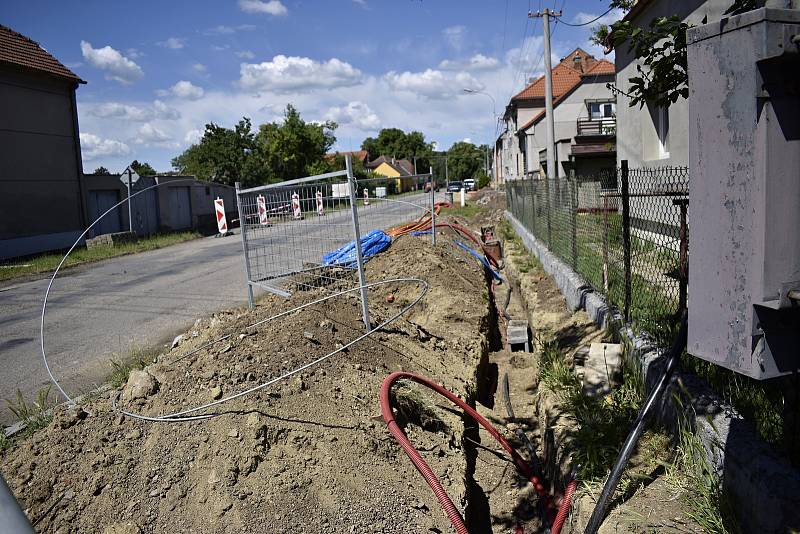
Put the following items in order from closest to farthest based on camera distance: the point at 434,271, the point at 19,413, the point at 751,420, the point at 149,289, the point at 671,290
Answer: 1. the point at 751,420
2. the point at 19,413
3. the point at 671,290
4. the point at 434,271
5. the point at 149,289

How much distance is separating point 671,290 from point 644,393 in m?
2.00

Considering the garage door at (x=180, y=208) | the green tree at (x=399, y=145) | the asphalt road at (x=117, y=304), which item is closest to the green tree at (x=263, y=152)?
the garage door at (x=180, y=208)

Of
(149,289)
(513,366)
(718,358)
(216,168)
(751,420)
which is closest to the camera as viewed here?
(718,358)

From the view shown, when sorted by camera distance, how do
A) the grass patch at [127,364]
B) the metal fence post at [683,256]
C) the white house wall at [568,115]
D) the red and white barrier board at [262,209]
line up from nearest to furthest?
the metal fence post at [683,256] → the grass patch at [127,364] → the red and white barrier board at [262,209] → the white house wall at [568,115]

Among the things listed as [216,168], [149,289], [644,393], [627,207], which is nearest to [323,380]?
[644,393]

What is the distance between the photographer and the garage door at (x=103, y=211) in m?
24.8

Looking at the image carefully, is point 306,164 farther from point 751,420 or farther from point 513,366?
point 751,420

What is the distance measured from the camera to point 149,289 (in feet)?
38.7

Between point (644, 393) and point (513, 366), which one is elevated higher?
point (644, 393)

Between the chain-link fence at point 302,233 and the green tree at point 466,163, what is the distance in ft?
379

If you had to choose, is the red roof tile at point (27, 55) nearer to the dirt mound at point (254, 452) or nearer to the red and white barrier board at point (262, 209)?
the red and white barrier board at point (262, 209)

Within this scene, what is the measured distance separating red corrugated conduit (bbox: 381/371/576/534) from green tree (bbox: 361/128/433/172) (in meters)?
118

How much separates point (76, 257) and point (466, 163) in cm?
11025

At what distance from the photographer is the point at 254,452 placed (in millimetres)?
3633
